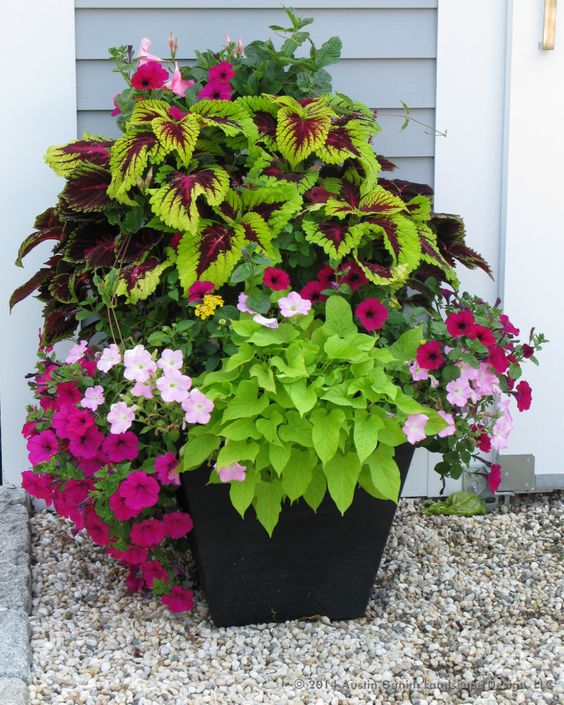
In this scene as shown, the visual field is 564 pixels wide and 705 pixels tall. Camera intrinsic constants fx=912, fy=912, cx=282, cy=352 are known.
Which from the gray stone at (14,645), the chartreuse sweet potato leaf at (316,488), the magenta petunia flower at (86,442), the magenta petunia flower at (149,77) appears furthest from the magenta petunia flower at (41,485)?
the magenta petunia flower at (149,77)

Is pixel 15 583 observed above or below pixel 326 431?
below

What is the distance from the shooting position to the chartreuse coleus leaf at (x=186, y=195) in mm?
2012

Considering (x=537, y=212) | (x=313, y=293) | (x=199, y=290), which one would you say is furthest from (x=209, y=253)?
(x=537, y=212)

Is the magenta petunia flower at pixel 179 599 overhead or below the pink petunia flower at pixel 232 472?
below

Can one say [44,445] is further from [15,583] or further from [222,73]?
[222,73]

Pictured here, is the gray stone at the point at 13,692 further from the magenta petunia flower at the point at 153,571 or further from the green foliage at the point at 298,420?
the green foliage at the point at 298,420

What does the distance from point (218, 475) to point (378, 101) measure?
1309 millimetres

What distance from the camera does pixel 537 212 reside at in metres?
2.72

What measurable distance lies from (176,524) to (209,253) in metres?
0.61

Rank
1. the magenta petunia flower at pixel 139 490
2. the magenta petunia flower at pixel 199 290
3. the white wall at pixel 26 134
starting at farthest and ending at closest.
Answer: the white wall at pixel 26 134 → the magenta petunia flower at pixel 199 290 → the magenta petunia flower at pixel 139 490

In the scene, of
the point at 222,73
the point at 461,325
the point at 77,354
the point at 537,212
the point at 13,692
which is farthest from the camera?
the point at 537,212

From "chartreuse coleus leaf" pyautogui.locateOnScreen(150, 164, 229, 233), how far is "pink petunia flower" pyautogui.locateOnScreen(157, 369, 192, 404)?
0.35 meters

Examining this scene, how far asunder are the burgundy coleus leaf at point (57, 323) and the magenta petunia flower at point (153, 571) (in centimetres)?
64

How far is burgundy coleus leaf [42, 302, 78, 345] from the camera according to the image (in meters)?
2.32
